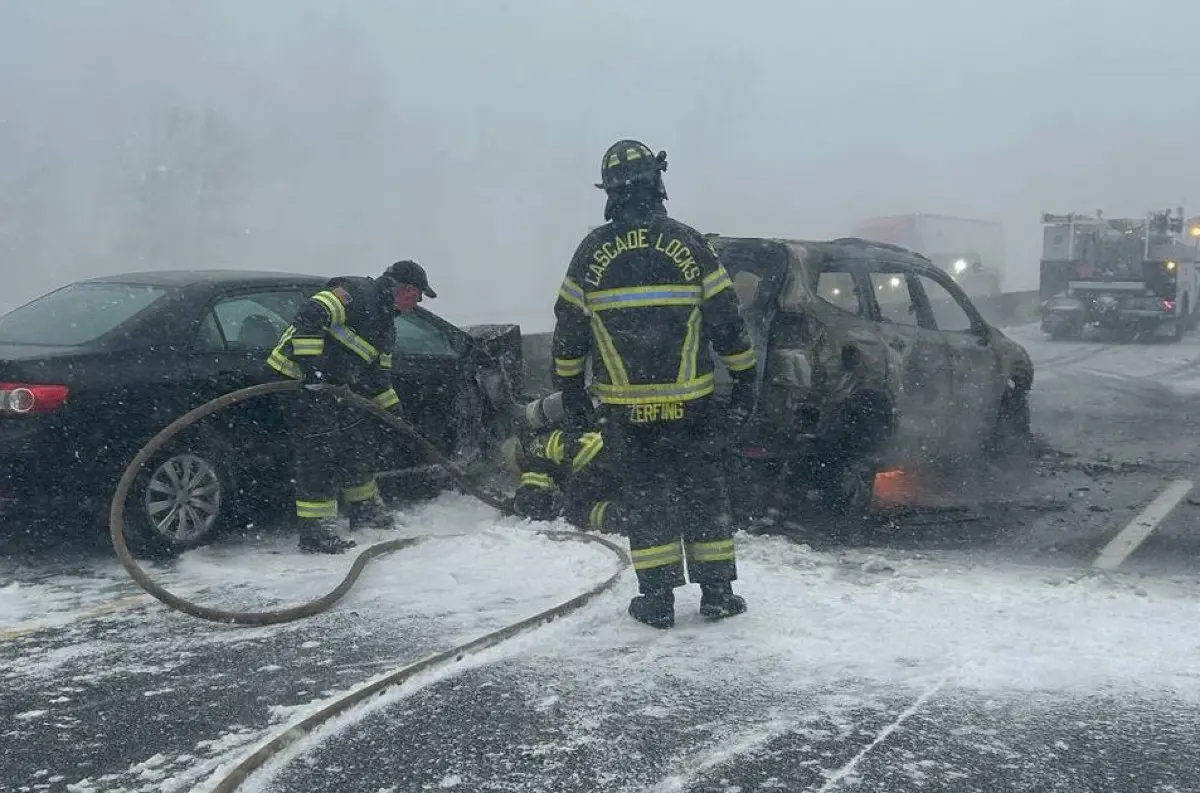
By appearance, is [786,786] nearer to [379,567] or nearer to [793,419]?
[379,567]

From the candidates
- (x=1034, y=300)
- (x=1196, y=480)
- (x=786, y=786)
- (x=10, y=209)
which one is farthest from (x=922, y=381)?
(x=10, y=209)

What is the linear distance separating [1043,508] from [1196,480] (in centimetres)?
177

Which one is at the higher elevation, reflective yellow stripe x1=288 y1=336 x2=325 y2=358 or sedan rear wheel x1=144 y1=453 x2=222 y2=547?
reflective yellow stripe x1=288 y1=336 x2=325 y2=358

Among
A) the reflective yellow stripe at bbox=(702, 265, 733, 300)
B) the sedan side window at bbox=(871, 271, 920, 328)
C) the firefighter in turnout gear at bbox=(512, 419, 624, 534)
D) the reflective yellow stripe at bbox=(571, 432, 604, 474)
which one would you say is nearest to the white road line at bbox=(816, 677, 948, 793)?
the reflective yellow stripe at bbox=(702, 265, 733, 300)

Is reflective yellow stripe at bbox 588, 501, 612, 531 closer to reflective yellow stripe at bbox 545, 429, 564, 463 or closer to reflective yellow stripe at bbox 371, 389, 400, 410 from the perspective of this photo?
reflective yellow stripe at bbox 545, 429, 564, 463

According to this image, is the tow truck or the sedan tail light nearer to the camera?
the sedan tail light

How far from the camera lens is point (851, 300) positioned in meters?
6.93

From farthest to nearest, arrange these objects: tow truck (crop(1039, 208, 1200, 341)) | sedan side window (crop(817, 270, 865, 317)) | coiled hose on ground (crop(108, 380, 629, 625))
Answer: tow truck (crop(1039, 208, 1200, 341)) → sedan side window (crop(817, 270, 865, 317)) → coiled hose on ground (crop(108, 380, 629, 625))

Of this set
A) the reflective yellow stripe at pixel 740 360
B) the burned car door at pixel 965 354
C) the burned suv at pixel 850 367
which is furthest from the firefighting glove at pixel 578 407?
the burned car door at pixel 965 354

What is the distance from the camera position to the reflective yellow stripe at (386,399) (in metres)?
6.30

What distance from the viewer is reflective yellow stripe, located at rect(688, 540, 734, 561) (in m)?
4.58

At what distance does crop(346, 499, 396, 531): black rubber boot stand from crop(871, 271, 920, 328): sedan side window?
10.6 ft

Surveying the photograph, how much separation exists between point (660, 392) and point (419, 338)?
122 inches

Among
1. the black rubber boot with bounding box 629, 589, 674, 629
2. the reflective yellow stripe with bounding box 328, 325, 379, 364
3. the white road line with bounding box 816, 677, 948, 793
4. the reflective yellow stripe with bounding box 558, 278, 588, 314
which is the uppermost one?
the reflective yellow stripe with bounding box 558, 278, 588, 314
